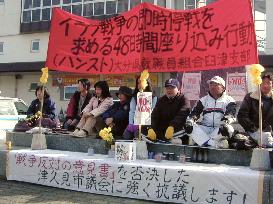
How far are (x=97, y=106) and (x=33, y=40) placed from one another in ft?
66.7

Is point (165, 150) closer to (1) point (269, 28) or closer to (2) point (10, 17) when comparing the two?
(1) point (269, 28)

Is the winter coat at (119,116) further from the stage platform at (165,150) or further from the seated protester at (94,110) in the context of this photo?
the stage platform at (165,150)

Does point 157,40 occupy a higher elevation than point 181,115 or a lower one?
higher

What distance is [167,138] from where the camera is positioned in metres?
6.84

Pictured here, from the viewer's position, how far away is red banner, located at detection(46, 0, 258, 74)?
6137mm

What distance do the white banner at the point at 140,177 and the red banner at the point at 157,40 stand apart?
5.17 feet

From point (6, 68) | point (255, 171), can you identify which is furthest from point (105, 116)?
point (6, 68)

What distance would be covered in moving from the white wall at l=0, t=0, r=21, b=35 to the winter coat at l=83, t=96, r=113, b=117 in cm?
2118

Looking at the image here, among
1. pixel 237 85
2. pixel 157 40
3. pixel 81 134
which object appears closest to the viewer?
pixel 157 40

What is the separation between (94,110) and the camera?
25.5ft

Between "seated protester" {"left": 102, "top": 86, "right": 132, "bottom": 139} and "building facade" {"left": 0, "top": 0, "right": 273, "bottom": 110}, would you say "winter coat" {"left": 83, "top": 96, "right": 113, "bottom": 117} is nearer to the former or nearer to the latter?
"seated protester" {"left": 102, "top": 86, "right": 132, "bottom": 139}

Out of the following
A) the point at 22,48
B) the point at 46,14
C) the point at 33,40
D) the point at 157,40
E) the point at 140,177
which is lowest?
the point at 140,177

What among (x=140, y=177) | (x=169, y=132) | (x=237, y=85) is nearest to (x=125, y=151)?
(x=140, y=177)

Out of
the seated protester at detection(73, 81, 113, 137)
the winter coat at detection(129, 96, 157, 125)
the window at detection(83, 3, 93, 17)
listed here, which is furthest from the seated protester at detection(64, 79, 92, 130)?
the window at detection(83, 3, 93, 17)
